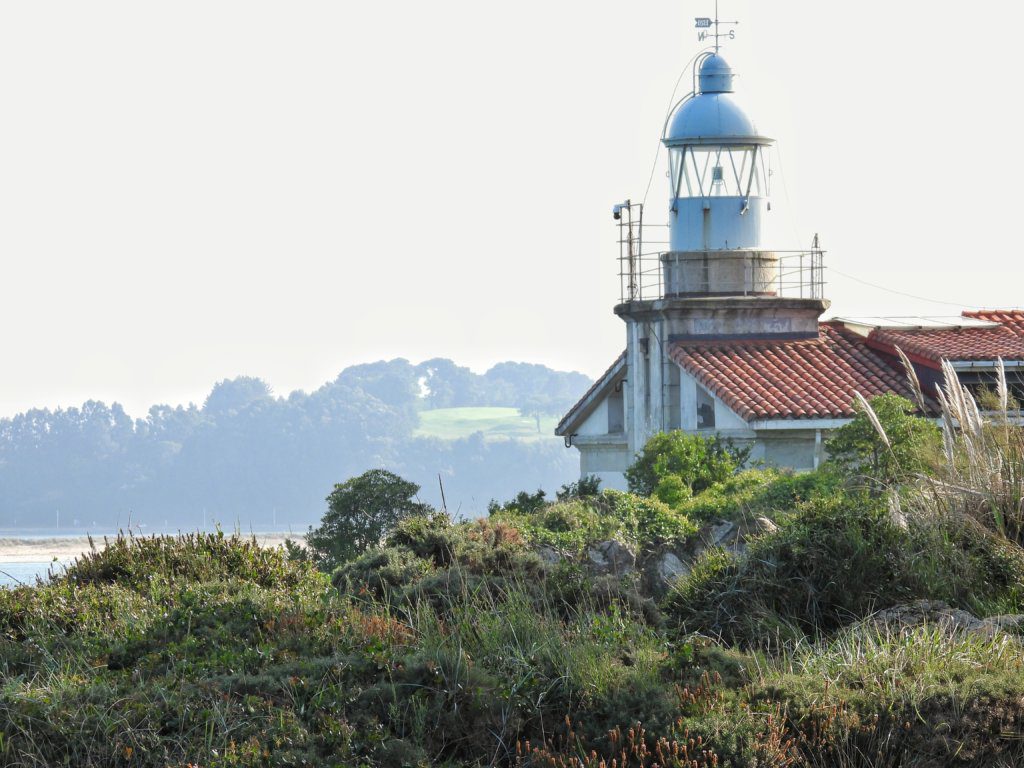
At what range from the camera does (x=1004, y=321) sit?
31.0m

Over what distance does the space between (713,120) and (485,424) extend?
140m

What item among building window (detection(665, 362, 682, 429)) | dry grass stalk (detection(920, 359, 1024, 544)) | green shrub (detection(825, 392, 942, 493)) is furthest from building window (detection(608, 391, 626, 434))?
dry grass stalk (detection(920, 359, 1024, 544))

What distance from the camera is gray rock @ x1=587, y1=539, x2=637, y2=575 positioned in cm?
1490

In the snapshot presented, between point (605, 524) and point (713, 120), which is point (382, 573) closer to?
point (605, 524)

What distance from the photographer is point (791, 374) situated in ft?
89.9

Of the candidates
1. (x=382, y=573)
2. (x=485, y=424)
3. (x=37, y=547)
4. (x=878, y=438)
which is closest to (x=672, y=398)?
(x=878, y=438)

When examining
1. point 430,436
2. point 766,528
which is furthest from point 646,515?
point 430,436

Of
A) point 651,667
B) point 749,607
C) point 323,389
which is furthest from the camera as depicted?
point 323,389

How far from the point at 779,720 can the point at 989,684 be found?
1266mm

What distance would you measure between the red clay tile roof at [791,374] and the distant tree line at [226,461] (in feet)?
349

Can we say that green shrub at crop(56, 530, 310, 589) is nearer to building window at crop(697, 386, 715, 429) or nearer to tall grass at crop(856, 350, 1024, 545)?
tall grass at crop(856, 350, 1024, 545)

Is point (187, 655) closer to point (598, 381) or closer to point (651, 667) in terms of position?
point (651, 667)

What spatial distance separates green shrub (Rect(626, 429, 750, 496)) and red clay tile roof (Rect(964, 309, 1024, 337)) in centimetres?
902

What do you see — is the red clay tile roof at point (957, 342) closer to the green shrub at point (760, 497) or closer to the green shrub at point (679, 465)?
the green shrub at point (679, 465)
